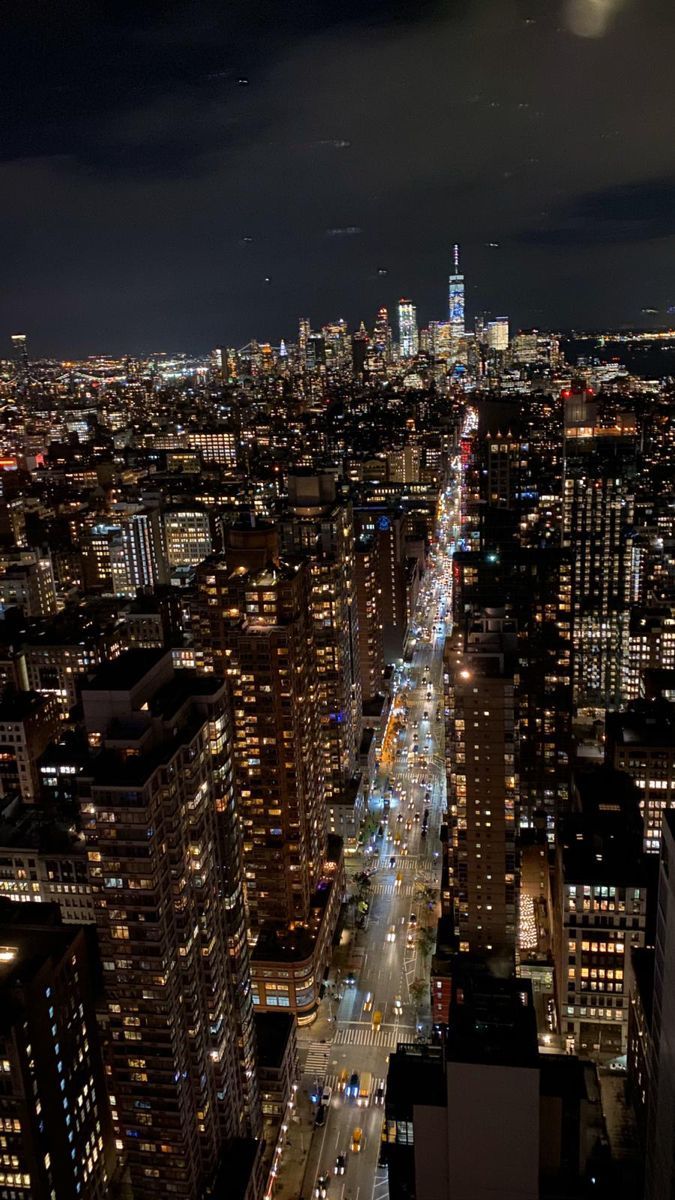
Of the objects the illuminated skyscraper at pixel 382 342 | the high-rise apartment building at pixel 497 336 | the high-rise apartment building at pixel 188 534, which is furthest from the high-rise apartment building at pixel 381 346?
the high-rise apartment building at pixel 188 534

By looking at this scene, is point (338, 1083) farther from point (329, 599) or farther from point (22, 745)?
point (22, 745)

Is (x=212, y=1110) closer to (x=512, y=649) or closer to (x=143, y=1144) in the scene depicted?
(x=143, y=1144)

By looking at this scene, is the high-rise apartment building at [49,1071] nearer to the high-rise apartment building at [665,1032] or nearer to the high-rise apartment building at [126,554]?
the high-rise apartment building at [665,1032]

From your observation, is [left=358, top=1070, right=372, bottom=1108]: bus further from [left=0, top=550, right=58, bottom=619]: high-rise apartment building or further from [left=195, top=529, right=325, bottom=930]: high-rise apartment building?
[left=0, top=550, right=58, bottom=619]: high-rise apartment building

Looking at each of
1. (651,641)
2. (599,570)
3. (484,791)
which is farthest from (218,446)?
(484,791)

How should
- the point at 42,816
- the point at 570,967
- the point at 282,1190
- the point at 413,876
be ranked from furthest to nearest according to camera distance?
the point at 413,876 → the point at 42,816 → the point at 570,967 → the point at 282,1190

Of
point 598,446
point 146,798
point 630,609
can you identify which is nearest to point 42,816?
point 146,798
